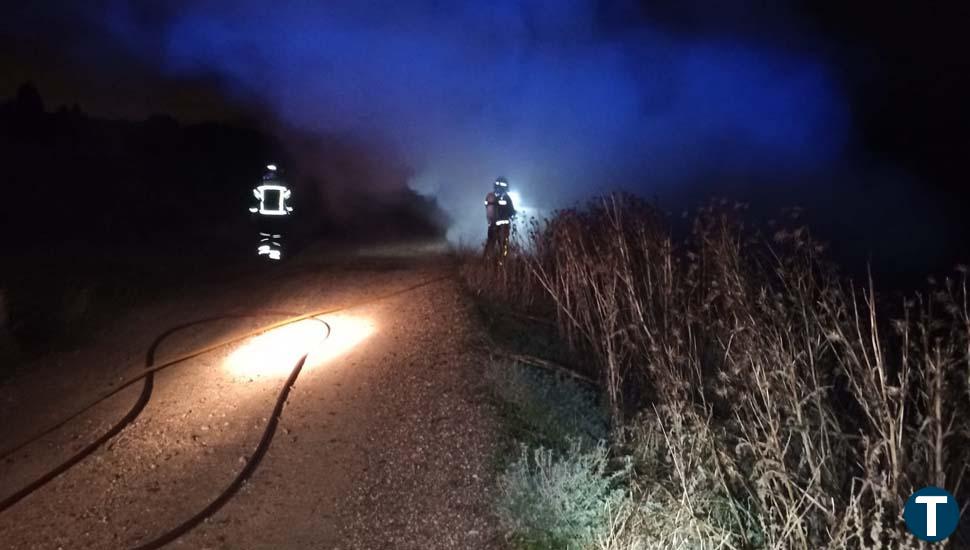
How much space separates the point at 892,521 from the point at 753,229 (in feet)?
12.5

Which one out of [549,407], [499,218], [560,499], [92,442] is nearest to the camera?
[560,499]

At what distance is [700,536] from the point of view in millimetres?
4188

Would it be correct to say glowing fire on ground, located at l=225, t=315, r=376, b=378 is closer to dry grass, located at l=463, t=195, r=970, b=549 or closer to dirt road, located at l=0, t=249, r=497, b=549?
dirt road, located at l=0, t=249, r=497, b=549

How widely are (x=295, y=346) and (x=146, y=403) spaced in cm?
209

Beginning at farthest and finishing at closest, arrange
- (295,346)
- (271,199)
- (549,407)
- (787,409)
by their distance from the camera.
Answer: (271,199)
(295,346)
(549,407)
(787,409)

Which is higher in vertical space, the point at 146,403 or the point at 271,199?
the point at 271,199

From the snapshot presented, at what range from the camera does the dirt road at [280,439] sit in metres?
5.55

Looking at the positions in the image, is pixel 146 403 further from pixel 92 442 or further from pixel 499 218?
pixel 499 218

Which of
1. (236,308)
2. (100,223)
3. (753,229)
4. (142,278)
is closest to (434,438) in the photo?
(753,229)

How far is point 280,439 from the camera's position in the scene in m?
7.03

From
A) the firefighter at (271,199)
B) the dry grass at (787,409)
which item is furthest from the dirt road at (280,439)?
the firefighter at (271,199)

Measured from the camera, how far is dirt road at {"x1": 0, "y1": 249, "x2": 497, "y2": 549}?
5.55m

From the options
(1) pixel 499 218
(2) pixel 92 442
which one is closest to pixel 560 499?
(2) pixel 92 442

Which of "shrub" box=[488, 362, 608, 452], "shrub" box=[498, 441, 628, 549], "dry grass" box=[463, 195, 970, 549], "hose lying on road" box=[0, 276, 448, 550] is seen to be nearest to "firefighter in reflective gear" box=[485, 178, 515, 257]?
"hose lying on road" box=[0, 276, 448, 550]
